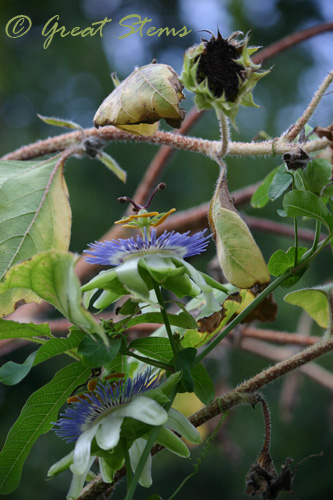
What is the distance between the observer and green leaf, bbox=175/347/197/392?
0.82 ft

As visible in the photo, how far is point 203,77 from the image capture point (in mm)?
257

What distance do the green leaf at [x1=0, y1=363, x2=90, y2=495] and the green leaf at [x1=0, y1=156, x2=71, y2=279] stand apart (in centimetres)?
9

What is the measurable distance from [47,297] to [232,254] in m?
0.08

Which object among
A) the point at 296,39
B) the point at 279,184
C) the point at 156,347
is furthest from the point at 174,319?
the point at 296,39

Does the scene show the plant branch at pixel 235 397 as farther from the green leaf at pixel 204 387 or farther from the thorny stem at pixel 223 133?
the thorny stem at pixel 223 133

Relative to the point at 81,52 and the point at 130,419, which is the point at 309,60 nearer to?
the point at 81,52

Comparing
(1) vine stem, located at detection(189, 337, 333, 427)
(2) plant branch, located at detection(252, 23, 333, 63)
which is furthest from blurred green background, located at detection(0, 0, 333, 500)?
(1) vine stem, located at detection(189, 337, 333, 427)

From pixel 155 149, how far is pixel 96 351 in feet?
7.79

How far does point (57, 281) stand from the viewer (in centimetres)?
23

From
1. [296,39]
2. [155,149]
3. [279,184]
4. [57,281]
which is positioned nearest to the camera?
[57,281]

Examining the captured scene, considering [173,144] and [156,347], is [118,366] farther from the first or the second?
[173,144]

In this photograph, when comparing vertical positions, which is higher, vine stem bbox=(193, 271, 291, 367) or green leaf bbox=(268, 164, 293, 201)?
green leaf bbox=(268, 164, 293, 201)

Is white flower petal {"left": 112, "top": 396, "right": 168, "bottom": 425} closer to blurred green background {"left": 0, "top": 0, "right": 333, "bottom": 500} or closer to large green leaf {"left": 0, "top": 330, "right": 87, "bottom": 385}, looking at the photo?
large green leaf {"left": 0, "top": 330, "right": 87, "bottom": 385}

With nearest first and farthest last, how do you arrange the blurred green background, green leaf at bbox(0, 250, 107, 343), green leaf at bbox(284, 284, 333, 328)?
1. green leaf at bbox(0, 250, 107, 343)
2. green leaf at bbox(284, 284, 333, 328)
3. the blurred green background
